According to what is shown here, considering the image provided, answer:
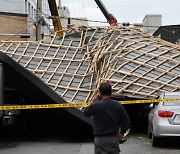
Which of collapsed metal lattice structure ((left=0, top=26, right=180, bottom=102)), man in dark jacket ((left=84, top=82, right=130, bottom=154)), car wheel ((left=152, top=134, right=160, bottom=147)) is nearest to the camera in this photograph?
man in dark jacket ((left=84, top=82, right=130, bottom=154))

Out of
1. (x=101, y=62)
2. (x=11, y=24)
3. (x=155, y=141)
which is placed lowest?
(x=155, y=141)

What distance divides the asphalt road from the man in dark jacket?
4.90 m

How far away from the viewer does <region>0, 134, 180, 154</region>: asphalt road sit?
11648 mm

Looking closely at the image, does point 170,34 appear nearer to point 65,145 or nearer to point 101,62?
point 101,62

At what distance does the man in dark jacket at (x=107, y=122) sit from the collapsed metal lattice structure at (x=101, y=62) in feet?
27.5

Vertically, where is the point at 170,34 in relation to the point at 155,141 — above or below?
above

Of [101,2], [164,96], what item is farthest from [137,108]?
[101,2]

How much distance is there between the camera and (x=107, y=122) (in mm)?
6551

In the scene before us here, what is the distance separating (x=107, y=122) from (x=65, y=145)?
6.67 meters

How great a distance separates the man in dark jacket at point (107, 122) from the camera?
6504 millimetres

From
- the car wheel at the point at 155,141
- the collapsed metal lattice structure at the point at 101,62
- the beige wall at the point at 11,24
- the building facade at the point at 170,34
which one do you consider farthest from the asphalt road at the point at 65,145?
the building facade at the point at 170,34

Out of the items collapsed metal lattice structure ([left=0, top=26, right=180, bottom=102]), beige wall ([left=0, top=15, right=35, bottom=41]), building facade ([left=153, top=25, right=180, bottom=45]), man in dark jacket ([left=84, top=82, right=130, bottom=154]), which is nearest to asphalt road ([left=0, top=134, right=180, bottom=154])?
collapsed metal lattice structure ([left=0, top=26, right=180, bottom=102])

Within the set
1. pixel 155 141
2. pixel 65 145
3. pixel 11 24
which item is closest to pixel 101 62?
pixel 65 145

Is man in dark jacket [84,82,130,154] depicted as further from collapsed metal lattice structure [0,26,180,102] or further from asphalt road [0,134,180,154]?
collapsed metal lattice structure [0,26,180,102]
